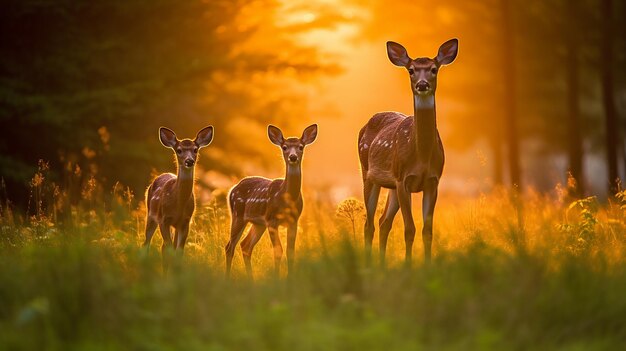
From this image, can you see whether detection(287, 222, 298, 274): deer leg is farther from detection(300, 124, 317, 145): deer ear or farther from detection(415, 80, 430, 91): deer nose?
detection(415, 80, 430, 91): deer nose

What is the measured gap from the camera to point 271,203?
34.7ft

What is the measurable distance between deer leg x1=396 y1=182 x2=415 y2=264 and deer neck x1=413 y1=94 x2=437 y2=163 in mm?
414

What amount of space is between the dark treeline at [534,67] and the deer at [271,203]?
14.2 metres

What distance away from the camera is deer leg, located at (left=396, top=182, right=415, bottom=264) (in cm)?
962

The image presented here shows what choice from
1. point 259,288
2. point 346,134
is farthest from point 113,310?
point 346,134

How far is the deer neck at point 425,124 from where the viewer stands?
31.5ft

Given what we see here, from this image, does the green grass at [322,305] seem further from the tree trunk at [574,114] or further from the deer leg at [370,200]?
the tree trunk at [574,114]

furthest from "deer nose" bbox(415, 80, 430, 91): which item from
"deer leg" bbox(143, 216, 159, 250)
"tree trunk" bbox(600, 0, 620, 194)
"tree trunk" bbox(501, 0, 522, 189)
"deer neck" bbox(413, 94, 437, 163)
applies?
"tree trunk" bbox(501, 0, 522, 189)

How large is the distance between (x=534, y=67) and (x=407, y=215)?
2357 cm

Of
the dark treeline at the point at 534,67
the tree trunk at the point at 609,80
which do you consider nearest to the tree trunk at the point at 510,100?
the dark treeline at the point at 534,67

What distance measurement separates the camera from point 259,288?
24.8ft

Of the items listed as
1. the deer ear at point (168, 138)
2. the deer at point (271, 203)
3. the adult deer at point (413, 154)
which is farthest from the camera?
the deer ear at point (168, 138)

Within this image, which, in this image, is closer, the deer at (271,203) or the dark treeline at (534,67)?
the deer at (271,203)

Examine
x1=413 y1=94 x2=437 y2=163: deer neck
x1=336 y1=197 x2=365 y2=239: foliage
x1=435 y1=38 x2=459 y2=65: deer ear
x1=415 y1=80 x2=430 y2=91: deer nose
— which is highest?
x1=435 y1=38 x2=459 y2=65: deer ear
